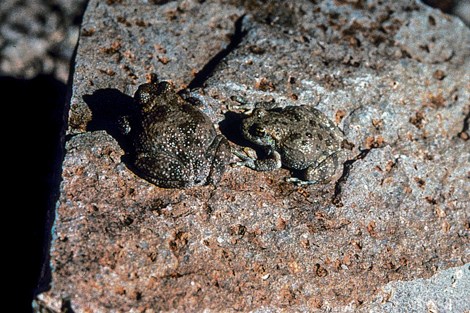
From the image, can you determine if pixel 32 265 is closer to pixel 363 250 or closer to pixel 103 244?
pixel 103 244

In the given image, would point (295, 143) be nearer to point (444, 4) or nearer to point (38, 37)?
point (444, 4)

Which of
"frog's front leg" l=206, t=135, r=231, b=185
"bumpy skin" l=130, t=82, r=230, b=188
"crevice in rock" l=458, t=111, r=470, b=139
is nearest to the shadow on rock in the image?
"bumpy skin" l=130, t=82, r=230, b=188

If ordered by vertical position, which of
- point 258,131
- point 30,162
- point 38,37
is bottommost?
point 30,162

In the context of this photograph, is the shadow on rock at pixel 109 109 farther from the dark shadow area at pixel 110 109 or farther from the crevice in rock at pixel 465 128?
the crevice in rock at pixel 465 128

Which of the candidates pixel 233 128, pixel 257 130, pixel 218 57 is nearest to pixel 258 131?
pixel 257 130

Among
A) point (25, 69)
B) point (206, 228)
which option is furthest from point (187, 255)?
point (25, 69)
